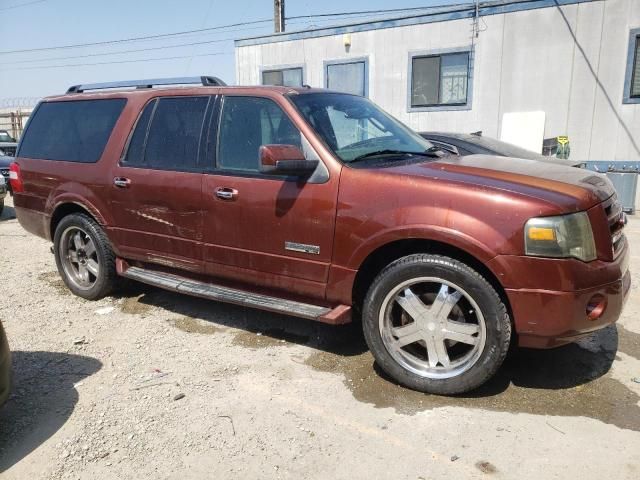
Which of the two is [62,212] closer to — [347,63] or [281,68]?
[347,63]

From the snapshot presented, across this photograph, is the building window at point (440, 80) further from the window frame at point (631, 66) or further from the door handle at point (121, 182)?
the door handle at point (121, 182)

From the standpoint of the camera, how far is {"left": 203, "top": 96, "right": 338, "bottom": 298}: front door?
3.46 m

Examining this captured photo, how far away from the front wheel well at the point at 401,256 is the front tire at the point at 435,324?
0.23ft

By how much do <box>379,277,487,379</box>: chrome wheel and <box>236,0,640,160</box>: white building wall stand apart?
370 inches

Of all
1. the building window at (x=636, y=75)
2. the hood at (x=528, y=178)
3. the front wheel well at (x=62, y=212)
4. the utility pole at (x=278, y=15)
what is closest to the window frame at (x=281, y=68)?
the building window at (x=636, y=75)

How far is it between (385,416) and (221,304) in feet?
7.68

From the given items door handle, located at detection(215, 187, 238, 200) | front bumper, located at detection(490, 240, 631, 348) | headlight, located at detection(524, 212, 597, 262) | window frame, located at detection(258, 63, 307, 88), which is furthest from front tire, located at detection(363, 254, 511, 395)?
window frame, located at detection(258, 63, 307, 88)

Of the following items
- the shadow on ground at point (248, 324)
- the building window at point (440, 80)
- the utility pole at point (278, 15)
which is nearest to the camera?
the shadow on ground at point (248, 324)

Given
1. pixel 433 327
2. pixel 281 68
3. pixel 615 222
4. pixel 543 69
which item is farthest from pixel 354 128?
pixel 281 68

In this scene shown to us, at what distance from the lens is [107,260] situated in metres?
4.76

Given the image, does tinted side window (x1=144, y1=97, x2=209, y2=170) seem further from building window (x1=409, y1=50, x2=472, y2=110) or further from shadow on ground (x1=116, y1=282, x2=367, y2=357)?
building window (x1=409, y1=50, x2=472, y2=110)

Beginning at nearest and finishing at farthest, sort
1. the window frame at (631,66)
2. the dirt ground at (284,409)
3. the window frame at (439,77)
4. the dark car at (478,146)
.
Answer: the dirt ground at (284,409) < the dark car at (478,146) < the window frame at (631,66) < the window frame at (439,77)

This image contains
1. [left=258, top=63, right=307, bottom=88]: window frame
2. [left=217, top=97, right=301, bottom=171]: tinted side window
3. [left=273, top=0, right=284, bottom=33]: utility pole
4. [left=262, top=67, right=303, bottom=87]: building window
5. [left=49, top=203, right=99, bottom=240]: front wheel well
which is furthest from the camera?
[left=273, top=0, right=284, bottom=33]: utility pole

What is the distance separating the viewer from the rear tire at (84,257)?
475 cm
